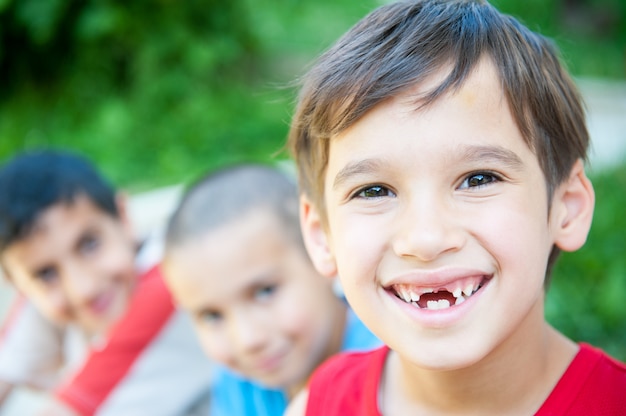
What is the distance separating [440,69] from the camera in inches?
49.1

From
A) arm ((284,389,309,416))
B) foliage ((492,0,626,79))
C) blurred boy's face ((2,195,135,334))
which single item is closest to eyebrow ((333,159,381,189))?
arm ((284,389,309,416))

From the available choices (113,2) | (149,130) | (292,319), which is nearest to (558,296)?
(292,319)

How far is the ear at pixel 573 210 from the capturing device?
1.38 meters

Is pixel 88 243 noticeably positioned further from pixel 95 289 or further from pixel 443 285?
pixel 443 285

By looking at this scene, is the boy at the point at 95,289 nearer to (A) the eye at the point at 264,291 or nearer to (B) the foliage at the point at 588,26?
(A) the eye at the point at 264,291

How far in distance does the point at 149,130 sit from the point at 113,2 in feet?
3.61

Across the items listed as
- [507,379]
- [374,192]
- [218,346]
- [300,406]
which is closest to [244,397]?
[218,346]

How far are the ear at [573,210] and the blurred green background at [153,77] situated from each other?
410 cm

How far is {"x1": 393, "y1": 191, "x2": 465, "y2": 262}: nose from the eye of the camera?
118 cm

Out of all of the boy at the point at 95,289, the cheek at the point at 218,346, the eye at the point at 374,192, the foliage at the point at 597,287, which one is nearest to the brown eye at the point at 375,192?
the eye at the point at 374,192

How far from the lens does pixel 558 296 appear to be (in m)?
3.33

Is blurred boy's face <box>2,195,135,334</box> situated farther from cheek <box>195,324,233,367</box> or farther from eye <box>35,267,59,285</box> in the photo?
cheek <box>195,324,233,367</box>

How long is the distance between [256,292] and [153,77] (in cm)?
456

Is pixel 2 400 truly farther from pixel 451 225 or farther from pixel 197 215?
pixel 451 225
